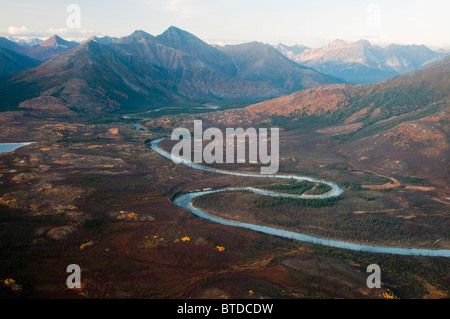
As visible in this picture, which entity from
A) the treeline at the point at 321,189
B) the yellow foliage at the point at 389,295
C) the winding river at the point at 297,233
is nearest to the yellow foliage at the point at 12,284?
the winding river at the point at 297,233

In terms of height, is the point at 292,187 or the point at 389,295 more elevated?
the point at 292,187

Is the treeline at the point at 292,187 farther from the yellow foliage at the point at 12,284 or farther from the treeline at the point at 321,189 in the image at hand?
the yellow foliage at the point at 12,284

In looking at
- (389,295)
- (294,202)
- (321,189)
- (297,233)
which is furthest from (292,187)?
(389,295)

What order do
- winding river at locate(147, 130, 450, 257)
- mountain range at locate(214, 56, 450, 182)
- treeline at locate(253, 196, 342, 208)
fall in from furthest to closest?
mountain range at locate(214, 56, 450, 182) < treeline at locate(253, 196, 342, 208) < winding river at locate(147, 130, 450, 257)

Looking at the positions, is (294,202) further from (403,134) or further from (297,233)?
(403,134)

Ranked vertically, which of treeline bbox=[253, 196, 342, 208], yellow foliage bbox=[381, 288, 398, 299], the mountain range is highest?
the mountain range

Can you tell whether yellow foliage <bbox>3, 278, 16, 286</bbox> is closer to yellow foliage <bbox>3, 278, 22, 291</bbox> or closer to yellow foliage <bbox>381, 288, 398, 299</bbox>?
yellow foliage <bbox>3, 278, 22, 291</bbox>

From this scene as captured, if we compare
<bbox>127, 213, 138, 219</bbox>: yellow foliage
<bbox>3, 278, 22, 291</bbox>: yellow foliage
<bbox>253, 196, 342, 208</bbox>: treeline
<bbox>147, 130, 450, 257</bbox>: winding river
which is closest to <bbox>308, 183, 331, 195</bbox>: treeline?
<bbox>147, 130, 450, 257</bbox>: winding river

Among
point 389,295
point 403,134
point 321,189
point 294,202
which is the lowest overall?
point 389,295

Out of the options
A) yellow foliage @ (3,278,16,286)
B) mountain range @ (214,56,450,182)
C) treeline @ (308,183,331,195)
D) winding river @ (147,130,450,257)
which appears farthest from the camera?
mountain range @ (214,56,450,182)

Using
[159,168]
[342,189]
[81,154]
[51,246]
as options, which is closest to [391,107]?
[342,189]
